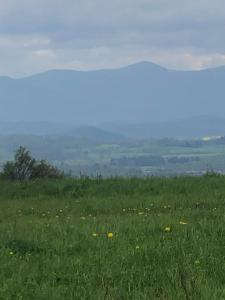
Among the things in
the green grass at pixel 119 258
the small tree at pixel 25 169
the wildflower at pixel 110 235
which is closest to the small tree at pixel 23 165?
the small tree at pixel 25 169

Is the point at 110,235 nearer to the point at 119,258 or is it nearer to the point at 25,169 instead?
the point at 119,258

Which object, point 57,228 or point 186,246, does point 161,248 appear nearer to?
point 186,246

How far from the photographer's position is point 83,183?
1773 cm

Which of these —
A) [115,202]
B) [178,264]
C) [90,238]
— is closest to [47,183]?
[115,202]

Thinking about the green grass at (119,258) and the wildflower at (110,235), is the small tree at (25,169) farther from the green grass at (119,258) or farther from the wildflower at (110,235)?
the wildflower at (110,235)

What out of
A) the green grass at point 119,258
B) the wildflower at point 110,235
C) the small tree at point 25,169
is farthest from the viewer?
the small tree at point 25,169

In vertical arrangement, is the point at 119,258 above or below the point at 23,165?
below

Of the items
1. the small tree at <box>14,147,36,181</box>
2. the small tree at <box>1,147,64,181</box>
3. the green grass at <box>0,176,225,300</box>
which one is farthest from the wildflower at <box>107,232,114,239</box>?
the small tree at <box>14,147,36,181</box>

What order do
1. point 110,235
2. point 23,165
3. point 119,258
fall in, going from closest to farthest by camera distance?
1. point 119,258
2. point 110,235
3. point 23,165

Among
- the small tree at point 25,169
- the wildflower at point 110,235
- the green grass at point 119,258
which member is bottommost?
the green grass at point 119,258

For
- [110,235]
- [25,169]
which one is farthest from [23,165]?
[110,235]

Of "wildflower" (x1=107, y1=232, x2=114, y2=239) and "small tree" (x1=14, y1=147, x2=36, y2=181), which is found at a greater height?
"small tree" (x1=14, y1=147, x2=36, y2=181)

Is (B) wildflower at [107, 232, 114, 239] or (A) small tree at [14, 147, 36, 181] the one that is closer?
(B) wildflower at [107, 232, 114, 239]

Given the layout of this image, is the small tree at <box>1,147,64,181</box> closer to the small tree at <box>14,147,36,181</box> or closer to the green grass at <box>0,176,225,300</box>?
the small tree at <box>14,147,36,181</box>
